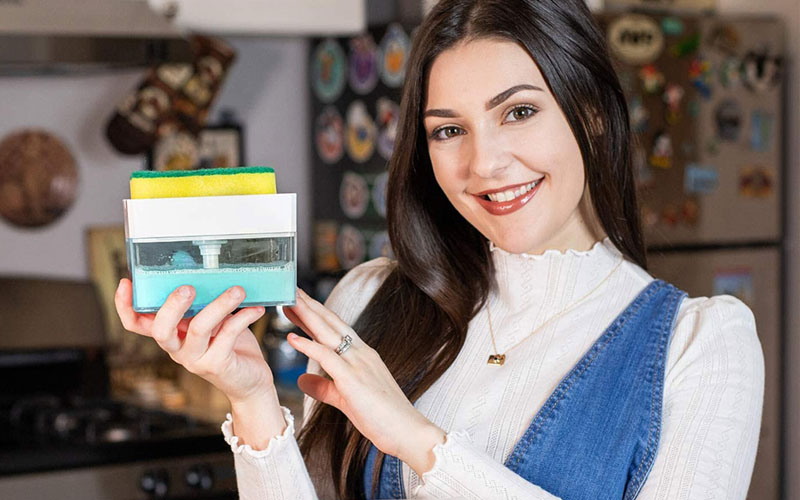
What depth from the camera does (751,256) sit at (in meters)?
3.29

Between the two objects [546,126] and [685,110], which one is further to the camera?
[685,110]

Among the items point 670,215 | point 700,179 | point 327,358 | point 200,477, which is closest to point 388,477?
point 327,358

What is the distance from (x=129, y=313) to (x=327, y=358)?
22 cm

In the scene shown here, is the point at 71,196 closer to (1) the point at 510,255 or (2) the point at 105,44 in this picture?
(2) the point at 105,44

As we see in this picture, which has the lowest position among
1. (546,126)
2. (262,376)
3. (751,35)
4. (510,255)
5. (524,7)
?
(262,376)

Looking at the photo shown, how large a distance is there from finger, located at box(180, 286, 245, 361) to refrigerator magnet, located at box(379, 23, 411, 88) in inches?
79.9

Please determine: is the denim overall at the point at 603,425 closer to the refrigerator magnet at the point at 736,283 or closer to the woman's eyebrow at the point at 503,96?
the woman's eyebrow at the point at 503,96

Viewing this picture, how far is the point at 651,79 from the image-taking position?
304cm

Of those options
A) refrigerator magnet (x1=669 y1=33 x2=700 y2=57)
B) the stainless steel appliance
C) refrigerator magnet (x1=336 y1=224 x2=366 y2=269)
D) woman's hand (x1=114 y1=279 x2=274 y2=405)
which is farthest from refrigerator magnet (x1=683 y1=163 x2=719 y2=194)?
woman's hand (x1=114 y1=279 x2=274 y2=405)

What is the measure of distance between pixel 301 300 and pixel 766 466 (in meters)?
2.59

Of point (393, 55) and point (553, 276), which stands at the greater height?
point (393, 55)

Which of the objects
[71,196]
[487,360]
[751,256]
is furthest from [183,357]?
[751,256]

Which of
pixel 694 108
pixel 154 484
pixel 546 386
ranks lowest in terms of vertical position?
pixel 154 484

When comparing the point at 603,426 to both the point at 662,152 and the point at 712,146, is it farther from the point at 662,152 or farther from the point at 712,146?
the point at 712,146
